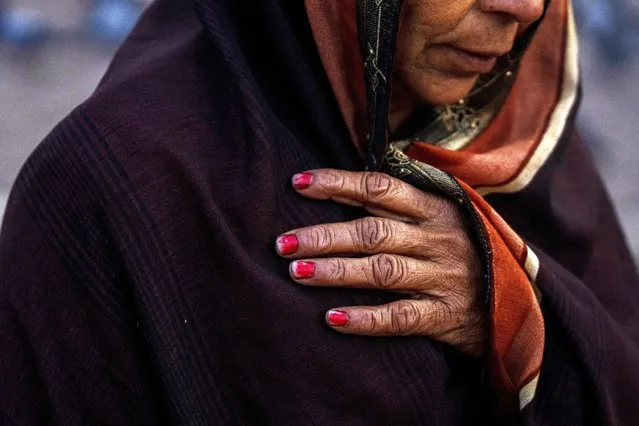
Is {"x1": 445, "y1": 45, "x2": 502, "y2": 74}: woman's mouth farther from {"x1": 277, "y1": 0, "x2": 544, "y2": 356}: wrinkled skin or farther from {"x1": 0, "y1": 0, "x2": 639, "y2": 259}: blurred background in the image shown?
{"x1": 0, "y1": 0, "x2": 639, "y2": 259}: blurred background

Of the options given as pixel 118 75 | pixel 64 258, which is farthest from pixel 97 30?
pixel 64 258

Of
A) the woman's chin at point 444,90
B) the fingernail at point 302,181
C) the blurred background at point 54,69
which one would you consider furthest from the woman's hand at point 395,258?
the blurred background at point 54,69

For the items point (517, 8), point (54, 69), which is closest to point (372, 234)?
Result: point (517, 8)

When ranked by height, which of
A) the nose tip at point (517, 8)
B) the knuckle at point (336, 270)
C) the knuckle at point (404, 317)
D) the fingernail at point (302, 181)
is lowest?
the knuckle at point (404, 317)

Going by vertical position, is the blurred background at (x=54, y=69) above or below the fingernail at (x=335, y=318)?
above

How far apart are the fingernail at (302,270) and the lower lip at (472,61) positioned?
540 mm

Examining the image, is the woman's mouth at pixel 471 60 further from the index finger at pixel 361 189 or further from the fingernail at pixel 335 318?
the fingernail at pixel 335 318

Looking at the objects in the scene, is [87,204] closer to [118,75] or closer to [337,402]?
[118,75]

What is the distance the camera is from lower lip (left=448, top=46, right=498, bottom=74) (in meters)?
1.70

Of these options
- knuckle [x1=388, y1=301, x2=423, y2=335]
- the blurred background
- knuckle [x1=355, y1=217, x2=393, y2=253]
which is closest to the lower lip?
knuckle [x1=355, y1=217, x2=393, y2=253]

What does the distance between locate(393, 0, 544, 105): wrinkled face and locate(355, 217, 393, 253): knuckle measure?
36 cm

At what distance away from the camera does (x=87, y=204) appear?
1365 millimetres

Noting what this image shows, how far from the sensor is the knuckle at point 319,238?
1.46 metres

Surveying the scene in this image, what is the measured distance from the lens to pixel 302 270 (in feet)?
4.73
